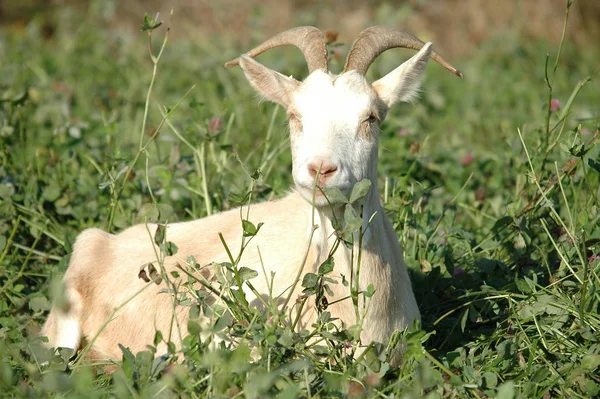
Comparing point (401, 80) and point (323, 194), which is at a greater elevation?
point (401, 80)

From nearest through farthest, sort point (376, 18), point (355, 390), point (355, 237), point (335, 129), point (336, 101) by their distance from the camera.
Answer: point (355, 390), point (335, 129), point (336, 101), point (355, 237), point (376, 18)

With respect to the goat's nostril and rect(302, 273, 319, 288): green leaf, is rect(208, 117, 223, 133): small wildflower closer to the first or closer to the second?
the goat's nostril

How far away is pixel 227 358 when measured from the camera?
3350mm

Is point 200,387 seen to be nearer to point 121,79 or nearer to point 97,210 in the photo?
point 97,210

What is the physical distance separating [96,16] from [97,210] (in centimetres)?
734

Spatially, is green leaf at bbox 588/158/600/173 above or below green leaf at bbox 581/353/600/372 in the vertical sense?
above

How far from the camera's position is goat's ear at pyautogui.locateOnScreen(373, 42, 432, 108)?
14.1ft

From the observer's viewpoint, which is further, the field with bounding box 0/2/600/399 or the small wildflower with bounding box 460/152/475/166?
the small wildflower with bounding box 460/152/475/166

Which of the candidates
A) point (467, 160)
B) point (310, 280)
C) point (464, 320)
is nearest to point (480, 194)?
point (467, 160)

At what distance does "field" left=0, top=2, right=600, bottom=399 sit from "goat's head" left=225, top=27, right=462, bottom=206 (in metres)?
0.31

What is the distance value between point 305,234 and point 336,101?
0.80 m

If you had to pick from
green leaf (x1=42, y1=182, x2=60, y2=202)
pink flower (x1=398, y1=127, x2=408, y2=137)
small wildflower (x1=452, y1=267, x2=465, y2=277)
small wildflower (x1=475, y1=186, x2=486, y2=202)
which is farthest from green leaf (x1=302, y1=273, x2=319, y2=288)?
pink flower (x1=398, y1=127, x2=408, y2=137)

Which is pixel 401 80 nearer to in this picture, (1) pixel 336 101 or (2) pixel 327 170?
(1) pixel 336 101

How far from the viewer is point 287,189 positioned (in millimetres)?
6152
